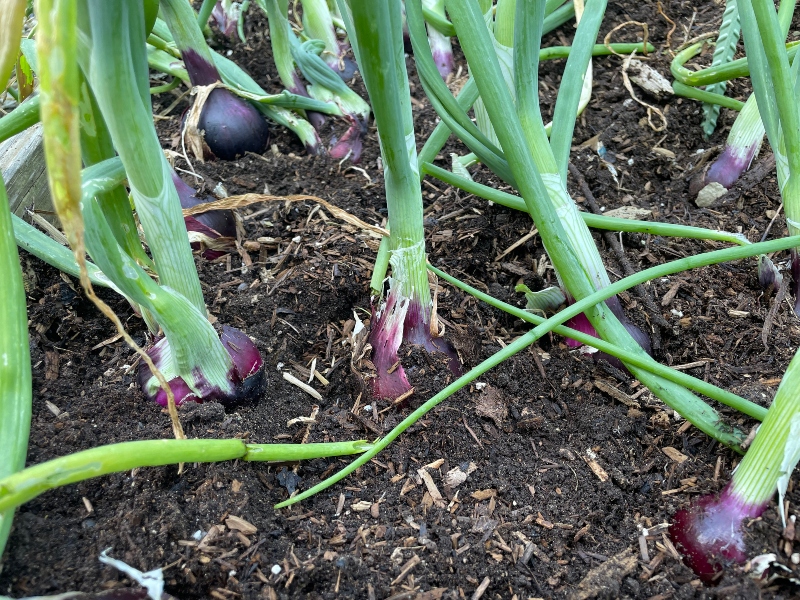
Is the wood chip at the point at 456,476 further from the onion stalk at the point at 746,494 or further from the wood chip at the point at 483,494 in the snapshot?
the onion stalk at the point at 746,494

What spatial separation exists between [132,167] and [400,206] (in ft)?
1.34

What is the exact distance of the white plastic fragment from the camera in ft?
2.50

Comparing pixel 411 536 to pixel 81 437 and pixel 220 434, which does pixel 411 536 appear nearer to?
pixel 220 434

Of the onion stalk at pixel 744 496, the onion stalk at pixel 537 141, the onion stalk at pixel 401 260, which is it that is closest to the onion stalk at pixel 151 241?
the onion stalk at pixel 401 260

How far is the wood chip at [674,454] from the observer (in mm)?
987

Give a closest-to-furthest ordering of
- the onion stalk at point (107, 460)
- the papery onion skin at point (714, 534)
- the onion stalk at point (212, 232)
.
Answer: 1. the onion stalk at point (107, 460)
2. the papery onion skin at point (714, 534)
3. the onion stalk at point (212, 232)

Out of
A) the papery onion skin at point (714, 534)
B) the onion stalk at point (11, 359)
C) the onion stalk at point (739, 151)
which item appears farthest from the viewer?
the onion stalk at point (739, 151)

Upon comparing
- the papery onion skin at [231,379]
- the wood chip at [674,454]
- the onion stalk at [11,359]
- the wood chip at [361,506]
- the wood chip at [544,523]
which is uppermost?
the onion stalk at [11,359]

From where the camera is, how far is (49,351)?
116cm

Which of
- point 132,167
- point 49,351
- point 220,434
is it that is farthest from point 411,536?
point 49,351

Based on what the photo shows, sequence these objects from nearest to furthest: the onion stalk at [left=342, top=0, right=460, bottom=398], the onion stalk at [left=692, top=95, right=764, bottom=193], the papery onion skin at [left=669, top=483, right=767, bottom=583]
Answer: the papery onion skin at [left=669, top=483, right=767, bottom=583], the onion stalk at [left=342, top=0, right=460, bottom=398], the onion stalk at [left=692, top=95, right=764, bottom=193]

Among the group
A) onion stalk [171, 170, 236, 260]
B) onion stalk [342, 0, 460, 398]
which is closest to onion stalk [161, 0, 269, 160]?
onion stalk [171, 170, 236, 260]

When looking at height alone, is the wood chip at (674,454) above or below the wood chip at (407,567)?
below

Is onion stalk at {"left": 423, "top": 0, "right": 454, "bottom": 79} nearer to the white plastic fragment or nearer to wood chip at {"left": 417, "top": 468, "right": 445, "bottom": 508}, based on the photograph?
wood chip at {"left": 417, "top": 468, "right": 445, "bottom": 508}
